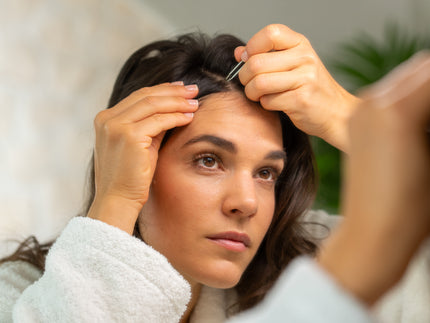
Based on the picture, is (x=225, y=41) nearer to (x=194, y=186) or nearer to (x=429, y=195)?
(x=194, y=186)

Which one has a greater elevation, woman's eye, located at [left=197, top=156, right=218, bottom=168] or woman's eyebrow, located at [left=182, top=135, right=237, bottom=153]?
woman's eyebrow, located at [left=182, top=135, right=237, bottom=153]

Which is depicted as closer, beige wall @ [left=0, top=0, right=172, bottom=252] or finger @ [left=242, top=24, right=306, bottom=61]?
finger @ [left=242, top=24, right=306, bottom=61]

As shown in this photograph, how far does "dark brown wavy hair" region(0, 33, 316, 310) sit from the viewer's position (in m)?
1.06

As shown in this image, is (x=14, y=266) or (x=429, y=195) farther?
(x=14, y=266)

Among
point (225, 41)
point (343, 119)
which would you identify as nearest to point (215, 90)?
point (225, 41)

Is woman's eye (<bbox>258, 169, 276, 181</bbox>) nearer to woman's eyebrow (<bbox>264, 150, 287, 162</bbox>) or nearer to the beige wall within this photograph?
woman's eyebrow (<bbox>264, 150, 287, 162</bbox>)

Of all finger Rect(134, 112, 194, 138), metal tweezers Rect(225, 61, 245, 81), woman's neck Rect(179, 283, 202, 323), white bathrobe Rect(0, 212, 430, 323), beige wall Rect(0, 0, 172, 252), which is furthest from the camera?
beige wall Rect(0, 0, 172, 252)

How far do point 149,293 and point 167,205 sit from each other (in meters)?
0.19

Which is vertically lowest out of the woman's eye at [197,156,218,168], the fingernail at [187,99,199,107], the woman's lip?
the woman's lip

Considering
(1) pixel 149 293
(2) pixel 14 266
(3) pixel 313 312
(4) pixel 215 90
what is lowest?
(2) pixel 14 266

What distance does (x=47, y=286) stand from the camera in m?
0.79

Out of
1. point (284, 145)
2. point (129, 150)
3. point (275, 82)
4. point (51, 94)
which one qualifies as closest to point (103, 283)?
point (129, 150)

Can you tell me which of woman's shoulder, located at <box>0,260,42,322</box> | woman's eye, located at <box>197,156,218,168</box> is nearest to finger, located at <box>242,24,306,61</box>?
woman's eye, located at <box>197,156,218,168</box>

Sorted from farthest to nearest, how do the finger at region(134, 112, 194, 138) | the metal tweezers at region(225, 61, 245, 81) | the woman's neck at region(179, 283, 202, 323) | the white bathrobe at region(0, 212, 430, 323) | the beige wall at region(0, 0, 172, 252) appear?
the beige wall at region(0, 0, 172, 252), the woman's neck at region(179, 283, 202, 323), the metal tweezers at region(225, 61, 245, 81), the finger at region(134, 112, 194, 138), the white bathrobe at region(0, 212, 430, 323)
